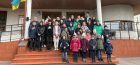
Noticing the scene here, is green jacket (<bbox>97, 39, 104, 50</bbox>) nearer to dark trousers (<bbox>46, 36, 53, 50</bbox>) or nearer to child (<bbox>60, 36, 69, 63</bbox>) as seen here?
child (<bbox>60, 36, 69, 63</bbox>)

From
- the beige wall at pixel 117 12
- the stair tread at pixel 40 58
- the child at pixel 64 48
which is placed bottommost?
the stair tread at pixel 40 58

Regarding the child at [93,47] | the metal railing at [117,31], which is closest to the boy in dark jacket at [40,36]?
the child at [93,47]

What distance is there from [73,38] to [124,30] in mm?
6985

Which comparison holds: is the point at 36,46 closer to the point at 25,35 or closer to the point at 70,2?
the point at 25,35

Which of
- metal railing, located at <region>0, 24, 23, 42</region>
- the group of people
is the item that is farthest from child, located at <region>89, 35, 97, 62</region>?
metal railing, located at <region>0, 24, 23, 42</region>

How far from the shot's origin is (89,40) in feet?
35.9

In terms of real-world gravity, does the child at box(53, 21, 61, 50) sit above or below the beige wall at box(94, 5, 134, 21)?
below

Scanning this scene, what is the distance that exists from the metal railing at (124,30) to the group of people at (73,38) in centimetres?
437

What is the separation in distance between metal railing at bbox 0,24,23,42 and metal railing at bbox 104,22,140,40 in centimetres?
638

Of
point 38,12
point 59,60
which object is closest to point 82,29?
point 59,60

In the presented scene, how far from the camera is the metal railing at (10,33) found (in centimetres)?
1500

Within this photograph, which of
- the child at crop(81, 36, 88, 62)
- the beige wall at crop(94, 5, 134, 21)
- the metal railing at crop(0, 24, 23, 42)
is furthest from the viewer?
the beige wall at crop(94, 5, 134, 21)

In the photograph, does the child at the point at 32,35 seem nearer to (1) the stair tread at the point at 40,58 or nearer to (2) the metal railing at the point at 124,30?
(1) the stair tread at the point at 40,58

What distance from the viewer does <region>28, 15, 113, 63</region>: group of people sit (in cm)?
1078
